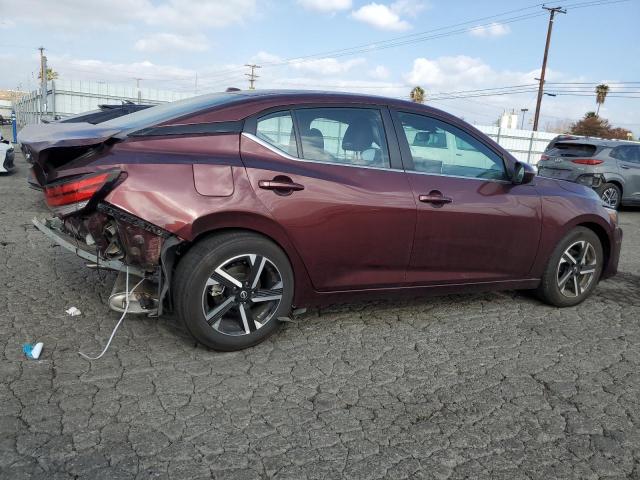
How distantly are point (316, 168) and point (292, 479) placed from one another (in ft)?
6.37

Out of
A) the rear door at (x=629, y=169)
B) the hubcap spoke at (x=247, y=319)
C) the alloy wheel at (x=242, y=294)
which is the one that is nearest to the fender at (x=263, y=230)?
the alloy wheel at (x=242, y=294)

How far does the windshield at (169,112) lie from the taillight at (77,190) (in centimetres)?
48

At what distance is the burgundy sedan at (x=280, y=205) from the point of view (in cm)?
317

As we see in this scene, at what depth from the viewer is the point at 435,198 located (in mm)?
3922

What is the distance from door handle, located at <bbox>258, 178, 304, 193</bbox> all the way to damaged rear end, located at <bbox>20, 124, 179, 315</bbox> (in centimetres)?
63

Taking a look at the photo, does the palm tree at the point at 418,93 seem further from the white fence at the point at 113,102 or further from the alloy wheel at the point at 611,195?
the alloy wheel at the point at 611,195

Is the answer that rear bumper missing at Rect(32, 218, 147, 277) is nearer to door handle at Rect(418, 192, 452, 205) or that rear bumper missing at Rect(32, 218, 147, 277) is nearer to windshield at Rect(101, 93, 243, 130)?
windshield at Rect(101, 93, 243, 130)

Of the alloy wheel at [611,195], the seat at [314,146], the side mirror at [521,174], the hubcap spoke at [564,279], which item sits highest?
the seat at [314,146]

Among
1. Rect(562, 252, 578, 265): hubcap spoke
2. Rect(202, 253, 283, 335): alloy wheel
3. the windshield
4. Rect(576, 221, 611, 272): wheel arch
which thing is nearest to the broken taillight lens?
Rect(576, 221, 611, 272): wheel arch

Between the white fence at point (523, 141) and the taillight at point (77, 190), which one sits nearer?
the taillight at point (77, 190)

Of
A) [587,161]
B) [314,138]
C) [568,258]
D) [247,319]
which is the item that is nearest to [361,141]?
[314,138]

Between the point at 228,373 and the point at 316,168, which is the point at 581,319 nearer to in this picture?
the point at 316,168

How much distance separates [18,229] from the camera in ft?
22.0

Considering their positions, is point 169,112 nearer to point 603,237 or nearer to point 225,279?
point 225,279
